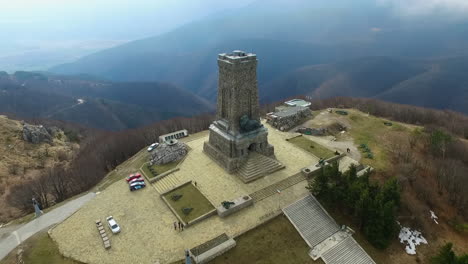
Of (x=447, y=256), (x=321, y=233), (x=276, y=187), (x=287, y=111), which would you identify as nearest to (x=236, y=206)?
(x=276, y=187)

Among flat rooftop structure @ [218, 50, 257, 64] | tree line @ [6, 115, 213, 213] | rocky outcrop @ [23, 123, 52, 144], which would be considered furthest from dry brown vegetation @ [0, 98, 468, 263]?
flat rooftop structure @ [218, 50, 257, 64]

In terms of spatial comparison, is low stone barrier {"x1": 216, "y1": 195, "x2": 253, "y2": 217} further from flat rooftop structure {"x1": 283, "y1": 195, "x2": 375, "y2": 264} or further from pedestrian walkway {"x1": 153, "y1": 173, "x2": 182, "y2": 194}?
pedestrian walkway {"x1": 153, "y1": 173, "x2": 182, "y2": 194}

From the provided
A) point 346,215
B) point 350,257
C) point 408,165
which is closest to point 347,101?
point 408,165

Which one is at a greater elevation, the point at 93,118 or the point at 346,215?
the point at 346,215

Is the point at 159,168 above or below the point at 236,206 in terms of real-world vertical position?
below

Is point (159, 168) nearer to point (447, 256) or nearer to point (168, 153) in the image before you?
point (168, 153)

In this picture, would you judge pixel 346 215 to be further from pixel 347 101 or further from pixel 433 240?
pixel 347 101
